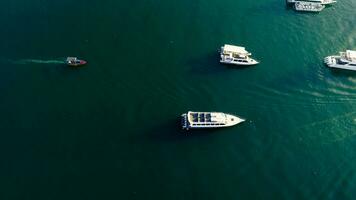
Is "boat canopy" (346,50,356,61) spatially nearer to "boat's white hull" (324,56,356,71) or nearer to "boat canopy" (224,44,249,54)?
"boat's white hull" (324,56,356,71)

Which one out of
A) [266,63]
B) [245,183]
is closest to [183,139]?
[245,183]

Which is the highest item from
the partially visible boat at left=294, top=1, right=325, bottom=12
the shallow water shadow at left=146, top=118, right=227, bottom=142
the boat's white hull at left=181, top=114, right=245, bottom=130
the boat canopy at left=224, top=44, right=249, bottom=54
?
the partially visible boat at left=294, top=1, right=325, bottom=12

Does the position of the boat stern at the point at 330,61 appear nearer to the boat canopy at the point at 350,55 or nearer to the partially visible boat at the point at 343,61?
the partially visible boat at the point at 343,61

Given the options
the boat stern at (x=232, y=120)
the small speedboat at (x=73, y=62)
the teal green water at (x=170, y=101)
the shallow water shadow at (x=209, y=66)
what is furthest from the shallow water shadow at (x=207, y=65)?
the small speedboat at (x=73, y=62)

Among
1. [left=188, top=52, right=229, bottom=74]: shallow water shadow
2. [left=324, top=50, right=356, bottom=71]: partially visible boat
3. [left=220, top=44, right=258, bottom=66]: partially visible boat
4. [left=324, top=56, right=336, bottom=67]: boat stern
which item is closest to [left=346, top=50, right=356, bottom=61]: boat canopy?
[left=324, top=50, right=356, bottom=71]: partially visible boat

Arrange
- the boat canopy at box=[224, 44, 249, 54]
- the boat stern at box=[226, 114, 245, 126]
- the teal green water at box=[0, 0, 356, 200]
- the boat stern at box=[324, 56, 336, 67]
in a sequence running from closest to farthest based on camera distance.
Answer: the teal green water at box=[0, 0, 356, 200] < the boat stern at box=[226, 114, 245, 126] < the boat stern at box=[324, 56, 336, 67] < the boat canopy at box=[224, 44, 249, 54]

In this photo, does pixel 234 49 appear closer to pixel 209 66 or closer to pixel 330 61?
pixel 209 66

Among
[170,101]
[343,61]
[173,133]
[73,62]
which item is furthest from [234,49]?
[73,62]
